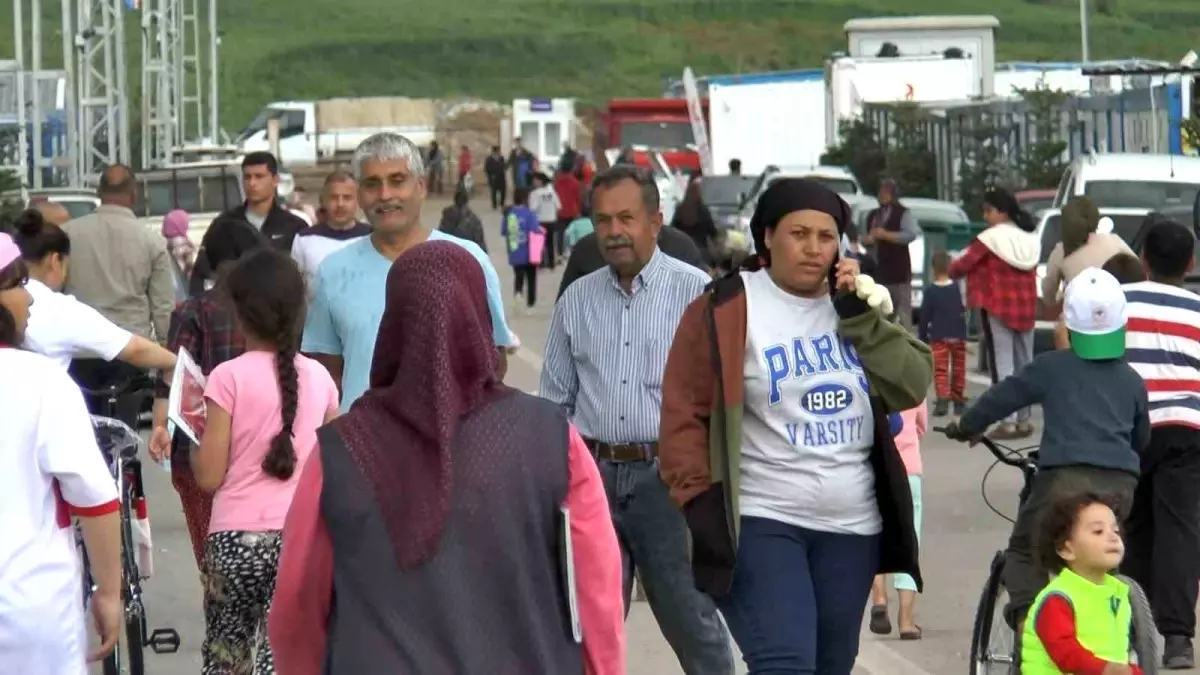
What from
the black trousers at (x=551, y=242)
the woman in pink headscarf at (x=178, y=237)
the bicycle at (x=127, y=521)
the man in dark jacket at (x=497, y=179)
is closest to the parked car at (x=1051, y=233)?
the woman in pink headscarf at (x=178, y=237)

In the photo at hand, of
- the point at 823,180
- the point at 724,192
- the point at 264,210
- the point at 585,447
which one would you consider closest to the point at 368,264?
the point at 585,447

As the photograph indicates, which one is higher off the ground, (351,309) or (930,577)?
(351,309)

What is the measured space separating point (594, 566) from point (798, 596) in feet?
6.24

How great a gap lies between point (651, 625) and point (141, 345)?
3.23 m

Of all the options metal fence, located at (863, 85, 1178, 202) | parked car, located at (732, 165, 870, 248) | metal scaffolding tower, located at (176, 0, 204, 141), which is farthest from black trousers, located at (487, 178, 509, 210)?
parked car, located at (732, 165, 870, 248)

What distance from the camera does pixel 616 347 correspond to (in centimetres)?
739

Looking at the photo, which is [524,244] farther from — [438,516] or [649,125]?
[649,125]

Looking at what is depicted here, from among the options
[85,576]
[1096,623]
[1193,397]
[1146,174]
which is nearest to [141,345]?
[85,576]

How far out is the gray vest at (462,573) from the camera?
412cm

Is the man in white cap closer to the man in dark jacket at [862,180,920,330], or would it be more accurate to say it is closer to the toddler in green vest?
the toddler in green vest

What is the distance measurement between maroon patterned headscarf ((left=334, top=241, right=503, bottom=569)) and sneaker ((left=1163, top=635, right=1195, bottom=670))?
5677mm

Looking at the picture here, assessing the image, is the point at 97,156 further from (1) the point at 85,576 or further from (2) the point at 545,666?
(2) the point at 545,666

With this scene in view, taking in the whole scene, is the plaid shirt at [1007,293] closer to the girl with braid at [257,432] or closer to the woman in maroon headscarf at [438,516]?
the girl with braid at [257,432]

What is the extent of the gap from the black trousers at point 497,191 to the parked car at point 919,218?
26.3 metres
